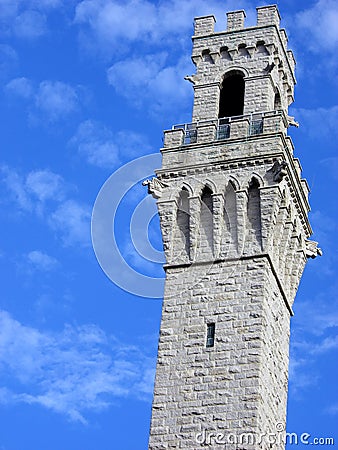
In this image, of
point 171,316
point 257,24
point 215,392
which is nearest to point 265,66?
point 257,24

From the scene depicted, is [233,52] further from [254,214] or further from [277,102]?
[254,214]

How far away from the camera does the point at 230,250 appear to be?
33.6 metres

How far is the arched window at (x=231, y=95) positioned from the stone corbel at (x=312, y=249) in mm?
5400

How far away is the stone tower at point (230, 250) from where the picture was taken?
30922mm

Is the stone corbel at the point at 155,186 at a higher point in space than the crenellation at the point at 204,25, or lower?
lower

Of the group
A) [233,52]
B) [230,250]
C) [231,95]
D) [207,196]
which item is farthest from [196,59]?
[230,250]

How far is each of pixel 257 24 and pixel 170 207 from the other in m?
8.75

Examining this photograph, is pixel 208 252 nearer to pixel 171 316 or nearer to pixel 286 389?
pixel 171 316

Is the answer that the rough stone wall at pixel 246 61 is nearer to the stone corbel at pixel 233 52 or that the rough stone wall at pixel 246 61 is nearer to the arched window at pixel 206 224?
the stone corbel at pixel 233 52

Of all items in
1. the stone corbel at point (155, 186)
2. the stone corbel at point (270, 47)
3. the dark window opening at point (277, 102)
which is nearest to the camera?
the stone corbel at point (155, 186)

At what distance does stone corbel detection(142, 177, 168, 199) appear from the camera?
3522cm

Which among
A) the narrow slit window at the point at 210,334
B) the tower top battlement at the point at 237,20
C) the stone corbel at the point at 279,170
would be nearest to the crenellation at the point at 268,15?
the tower top battlement at the point at 237,20

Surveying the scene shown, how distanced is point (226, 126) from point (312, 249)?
5.18 meters

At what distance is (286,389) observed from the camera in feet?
112
